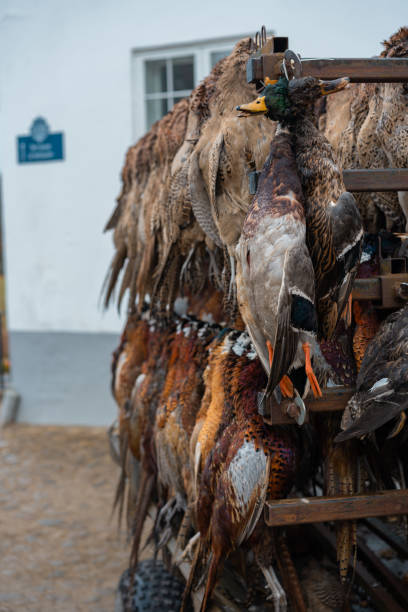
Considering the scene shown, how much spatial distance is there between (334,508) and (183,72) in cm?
540

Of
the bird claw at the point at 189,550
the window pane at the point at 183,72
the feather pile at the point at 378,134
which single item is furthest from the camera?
the window pane at the point at 183,72

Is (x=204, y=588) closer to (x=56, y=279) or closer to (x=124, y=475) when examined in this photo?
(x=124, y=475)

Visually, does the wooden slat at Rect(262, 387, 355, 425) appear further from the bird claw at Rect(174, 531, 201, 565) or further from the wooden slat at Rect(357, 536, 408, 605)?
the wooden slat at Rect(357, 536, 408, 605)

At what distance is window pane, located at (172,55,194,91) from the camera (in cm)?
623

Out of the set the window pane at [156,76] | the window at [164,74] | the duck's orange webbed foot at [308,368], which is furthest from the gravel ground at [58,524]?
the window pane at [156,76]

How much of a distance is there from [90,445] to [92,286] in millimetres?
1602

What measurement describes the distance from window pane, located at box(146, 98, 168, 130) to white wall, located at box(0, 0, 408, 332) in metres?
0.26

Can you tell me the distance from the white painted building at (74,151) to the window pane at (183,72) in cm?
1

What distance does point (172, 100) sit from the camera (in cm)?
638

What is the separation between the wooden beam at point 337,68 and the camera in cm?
164

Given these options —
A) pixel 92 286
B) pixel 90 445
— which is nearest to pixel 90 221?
pixel 92 286

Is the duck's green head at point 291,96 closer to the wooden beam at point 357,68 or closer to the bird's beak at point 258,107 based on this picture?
the bird's beak at point 258,107

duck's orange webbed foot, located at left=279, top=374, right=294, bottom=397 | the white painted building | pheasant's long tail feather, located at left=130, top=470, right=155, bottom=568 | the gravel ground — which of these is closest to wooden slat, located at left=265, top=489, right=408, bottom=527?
duck's orange webbed foot, located at left=279, top=374, right=294, bottom=397

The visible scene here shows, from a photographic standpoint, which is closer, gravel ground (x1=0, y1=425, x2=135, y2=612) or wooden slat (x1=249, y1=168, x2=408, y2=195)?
wooden slat (x1=249, y1=168, x2=408, y2=195)
